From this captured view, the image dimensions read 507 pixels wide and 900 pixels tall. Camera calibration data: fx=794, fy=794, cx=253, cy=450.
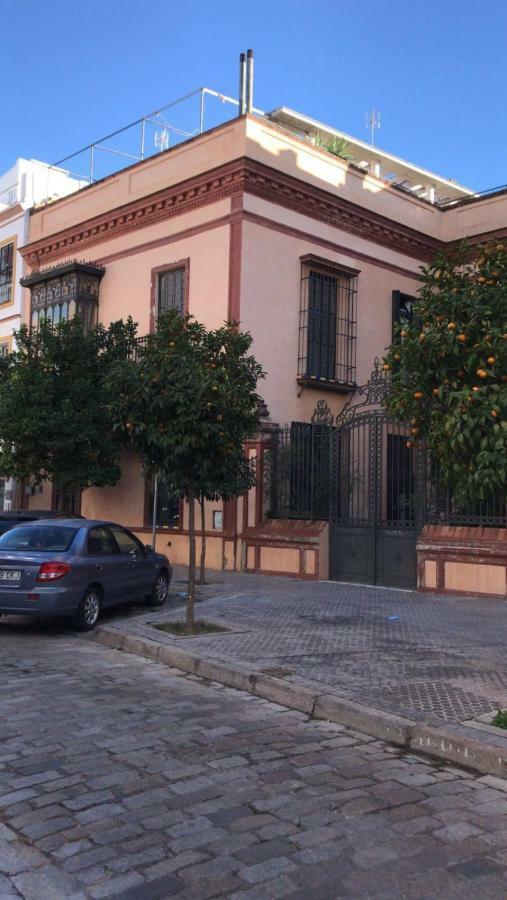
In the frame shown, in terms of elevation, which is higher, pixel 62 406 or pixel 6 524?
pixel 62 406

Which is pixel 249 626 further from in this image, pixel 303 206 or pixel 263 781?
pixel 303 206

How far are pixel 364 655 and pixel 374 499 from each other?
23.2ft

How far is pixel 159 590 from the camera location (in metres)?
12.9

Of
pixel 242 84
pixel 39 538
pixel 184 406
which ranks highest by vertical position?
pixel 242 84

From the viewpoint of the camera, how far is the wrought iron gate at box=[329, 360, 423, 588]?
15.3 meters

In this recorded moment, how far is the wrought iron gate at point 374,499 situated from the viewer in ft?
50.1

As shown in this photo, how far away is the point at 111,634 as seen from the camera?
396 inches

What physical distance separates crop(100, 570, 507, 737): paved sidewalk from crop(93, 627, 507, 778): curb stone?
9.1 inches

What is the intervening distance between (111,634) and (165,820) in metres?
5.88

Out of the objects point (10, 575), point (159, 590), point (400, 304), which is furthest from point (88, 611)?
point (400, 304)

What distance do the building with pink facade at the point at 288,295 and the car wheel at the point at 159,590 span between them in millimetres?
4163

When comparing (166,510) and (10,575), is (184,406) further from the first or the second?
(166,510)

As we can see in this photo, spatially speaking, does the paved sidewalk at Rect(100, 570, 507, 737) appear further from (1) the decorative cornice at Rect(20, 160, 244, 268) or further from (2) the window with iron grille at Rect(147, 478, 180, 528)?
(1) the decorative cornice at Rect(20, 160, 244, 268)

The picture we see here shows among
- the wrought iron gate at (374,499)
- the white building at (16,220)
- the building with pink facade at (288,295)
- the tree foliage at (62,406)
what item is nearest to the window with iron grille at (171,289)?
the building with pink facade at (288,295)
